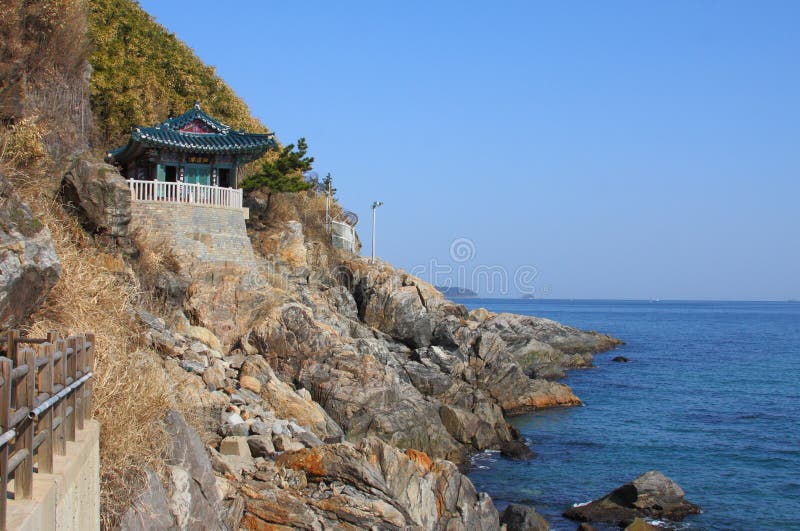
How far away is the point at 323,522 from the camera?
506 inches

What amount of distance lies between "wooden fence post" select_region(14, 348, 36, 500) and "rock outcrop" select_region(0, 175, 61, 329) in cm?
444

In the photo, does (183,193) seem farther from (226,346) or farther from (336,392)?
(336,392)

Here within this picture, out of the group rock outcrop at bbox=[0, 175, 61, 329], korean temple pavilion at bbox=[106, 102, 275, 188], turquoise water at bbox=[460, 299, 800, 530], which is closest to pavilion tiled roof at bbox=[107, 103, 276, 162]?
korean temple pavilion at bbox=[106, 102, 275, 188]

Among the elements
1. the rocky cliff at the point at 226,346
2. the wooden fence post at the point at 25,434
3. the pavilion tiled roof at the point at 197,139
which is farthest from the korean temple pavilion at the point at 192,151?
the wooden fence post at the point at 25,434

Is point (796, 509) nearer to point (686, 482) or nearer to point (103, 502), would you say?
point (686, 482)

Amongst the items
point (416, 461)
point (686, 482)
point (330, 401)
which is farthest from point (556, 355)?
point (416, 461)

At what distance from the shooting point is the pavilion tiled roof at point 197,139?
27.7 metres

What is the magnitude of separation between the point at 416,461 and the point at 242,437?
14.4 ft

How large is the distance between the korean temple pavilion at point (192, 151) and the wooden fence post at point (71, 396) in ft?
70.4

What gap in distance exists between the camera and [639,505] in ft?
67.3

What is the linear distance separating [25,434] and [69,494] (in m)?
1.16

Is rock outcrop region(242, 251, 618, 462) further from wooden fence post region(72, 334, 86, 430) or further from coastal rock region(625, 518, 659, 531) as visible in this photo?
wooden fence post region(72, 334, 86, 430)

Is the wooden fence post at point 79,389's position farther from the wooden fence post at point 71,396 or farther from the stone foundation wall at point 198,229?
the stone foundation wall at point 198,229

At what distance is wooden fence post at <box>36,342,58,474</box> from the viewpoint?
6332 mm
